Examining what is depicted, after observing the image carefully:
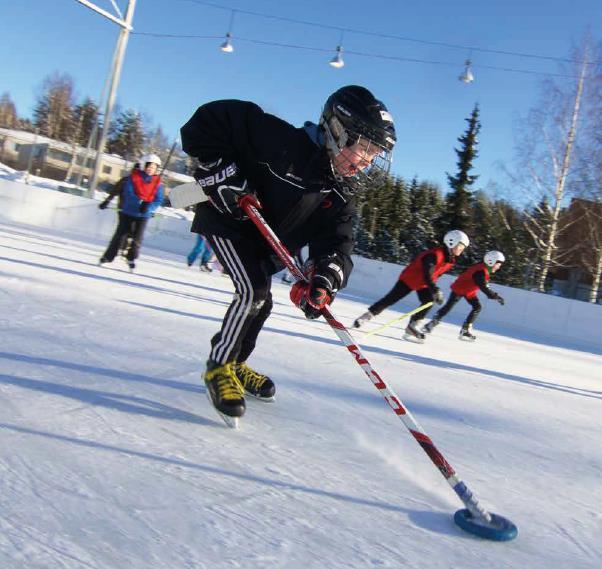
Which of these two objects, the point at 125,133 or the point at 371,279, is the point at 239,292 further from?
the point at 125,133

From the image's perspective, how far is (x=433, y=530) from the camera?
5.67 feet

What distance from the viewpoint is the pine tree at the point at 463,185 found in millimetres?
30672

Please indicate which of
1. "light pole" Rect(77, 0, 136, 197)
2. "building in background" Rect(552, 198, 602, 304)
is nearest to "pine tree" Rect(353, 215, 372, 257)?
"building in background" Rect(552, 198, 602, 304)

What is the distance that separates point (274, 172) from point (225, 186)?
245 mm

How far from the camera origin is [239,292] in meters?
2.64

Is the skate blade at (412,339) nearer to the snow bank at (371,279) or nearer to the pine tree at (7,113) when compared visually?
the snow bank at (371,279)

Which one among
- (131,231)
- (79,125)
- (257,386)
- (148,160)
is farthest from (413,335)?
(79,125)

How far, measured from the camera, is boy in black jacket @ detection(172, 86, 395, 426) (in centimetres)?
249

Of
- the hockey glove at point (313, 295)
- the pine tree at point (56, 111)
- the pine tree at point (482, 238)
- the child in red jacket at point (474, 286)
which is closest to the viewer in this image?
the hockey glove at point (313, 295)

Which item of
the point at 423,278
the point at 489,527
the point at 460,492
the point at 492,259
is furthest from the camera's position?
the point at 492,259

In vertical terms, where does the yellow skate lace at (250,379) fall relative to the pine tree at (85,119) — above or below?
below

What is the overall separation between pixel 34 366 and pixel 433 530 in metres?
1.91

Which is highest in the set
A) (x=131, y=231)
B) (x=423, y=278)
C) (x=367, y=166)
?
(x=367, y=166)

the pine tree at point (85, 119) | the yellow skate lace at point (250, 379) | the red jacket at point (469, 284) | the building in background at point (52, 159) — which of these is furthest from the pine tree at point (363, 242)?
the pine tree at point (85, 119)
